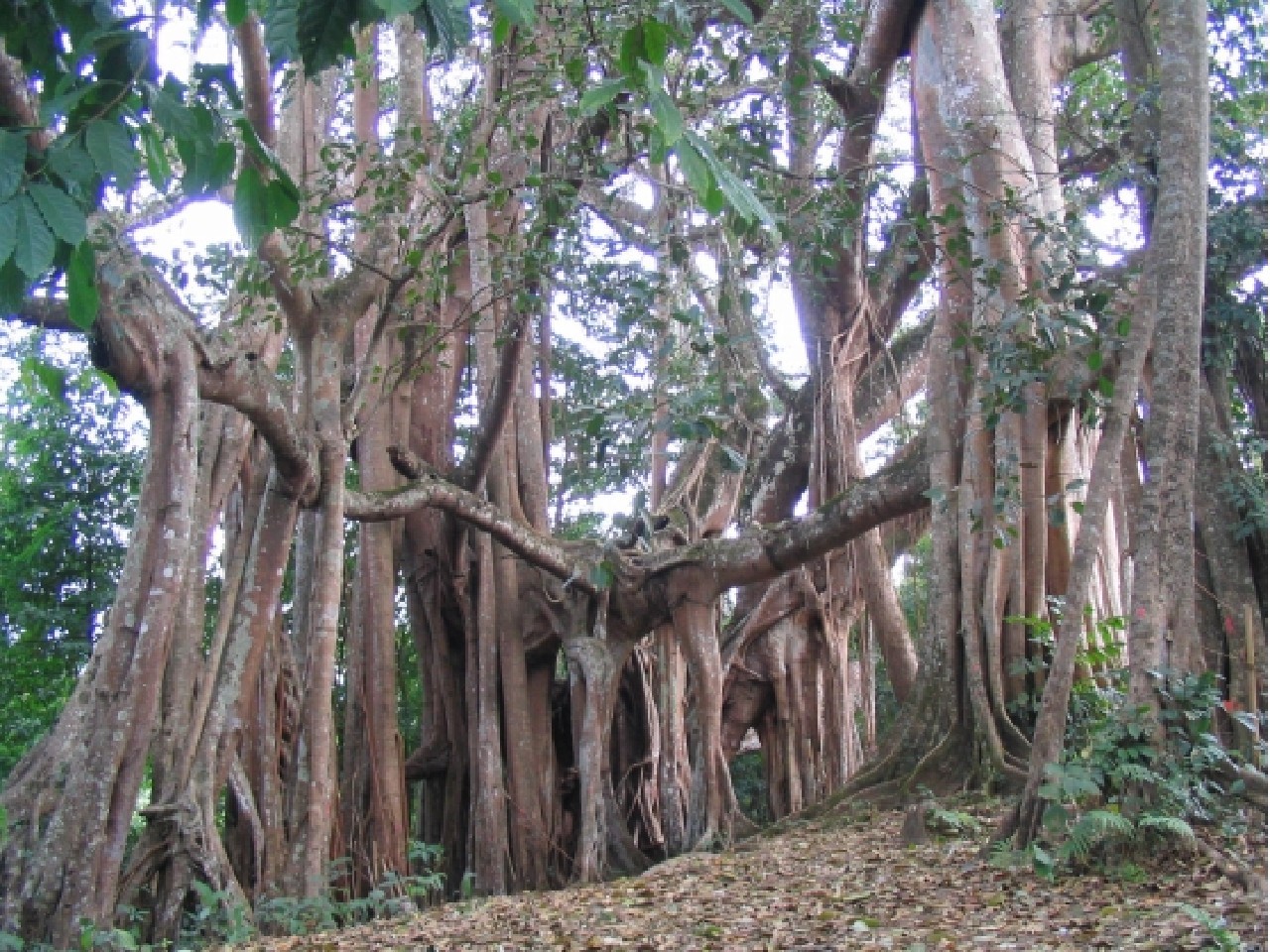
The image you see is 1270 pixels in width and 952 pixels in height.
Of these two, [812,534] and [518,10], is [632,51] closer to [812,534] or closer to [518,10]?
[518,10]

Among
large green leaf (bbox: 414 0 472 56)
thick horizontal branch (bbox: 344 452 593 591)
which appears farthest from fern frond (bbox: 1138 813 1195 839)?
thick horizontal branch (bbox: 344 452 593 591)

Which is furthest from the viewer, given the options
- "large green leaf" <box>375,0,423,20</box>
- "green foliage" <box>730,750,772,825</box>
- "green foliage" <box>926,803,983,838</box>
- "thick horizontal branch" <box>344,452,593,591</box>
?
"green foliage" <box>730,750,772,825</box>

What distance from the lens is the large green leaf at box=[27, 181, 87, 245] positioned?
6.83 ft

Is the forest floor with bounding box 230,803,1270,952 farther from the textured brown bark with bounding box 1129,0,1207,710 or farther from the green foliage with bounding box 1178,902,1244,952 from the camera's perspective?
the textured brown bark with bounding box 1129,0,1207,710

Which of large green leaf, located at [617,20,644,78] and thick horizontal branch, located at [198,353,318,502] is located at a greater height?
thick horizontal branch, located at [198,353,318,502]

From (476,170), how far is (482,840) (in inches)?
175

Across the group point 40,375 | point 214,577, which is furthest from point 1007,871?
point 214,577

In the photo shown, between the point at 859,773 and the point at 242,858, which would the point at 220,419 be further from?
the point at 859,773

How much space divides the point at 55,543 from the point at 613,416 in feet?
25.0

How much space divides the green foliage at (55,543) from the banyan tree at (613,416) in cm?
233

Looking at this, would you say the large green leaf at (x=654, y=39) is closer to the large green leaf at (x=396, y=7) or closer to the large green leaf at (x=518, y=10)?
the large green leaf at (x=518, y=10)

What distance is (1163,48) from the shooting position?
486 centimetres

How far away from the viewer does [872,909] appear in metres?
4.28

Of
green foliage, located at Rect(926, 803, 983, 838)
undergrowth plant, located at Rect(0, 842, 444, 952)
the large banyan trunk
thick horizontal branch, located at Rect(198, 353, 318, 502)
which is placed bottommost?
undergrowth plant, located at Rect(0, 842, 444, 952)
